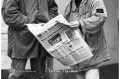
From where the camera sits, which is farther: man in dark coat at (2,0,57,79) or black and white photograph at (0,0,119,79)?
man in dark coat at (2,0,57,79)

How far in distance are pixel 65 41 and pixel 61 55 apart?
18 centimetres

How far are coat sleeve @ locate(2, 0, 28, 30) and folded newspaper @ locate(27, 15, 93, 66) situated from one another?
0.61m

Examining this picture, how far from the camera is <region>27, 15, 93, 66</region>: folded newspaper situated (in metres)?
4.74

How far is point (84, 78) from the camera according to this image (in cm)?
520

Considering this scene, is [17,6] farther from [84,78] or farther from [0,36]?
[0,36]

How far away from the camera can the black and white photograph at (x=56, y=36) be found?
476 centimetres

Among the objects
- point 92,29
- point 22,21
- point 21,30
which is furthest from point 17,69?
point 92,29

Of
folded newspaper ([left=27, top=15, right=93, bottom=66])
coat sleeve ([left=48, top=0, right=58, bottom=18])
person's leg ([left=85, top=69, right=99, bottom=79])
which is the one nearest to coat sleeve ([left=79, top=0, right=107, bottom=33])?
folded newspaper ([left=27, top=15, right=93, bottom=66])

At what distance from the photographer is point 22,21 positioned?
211 inches

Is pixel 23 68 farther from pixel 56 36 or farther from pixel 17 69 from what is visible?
pixel 56 36

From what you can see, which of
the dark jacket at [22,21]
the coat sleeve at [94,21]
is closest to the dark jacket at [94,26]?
the coat sleeve at [94,21]

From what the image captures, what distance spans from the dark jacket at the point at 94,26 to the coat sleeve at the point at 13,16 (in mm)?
757

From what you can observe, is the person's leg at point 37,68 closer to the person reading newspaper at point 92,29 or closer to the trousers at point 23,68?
the trousers at point 23,68

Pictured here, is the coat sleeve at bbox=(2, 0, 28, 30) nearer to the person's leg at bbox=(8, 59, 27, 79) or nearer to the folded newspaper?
the person's leg at bbox=(8, 59, 27, 79)
